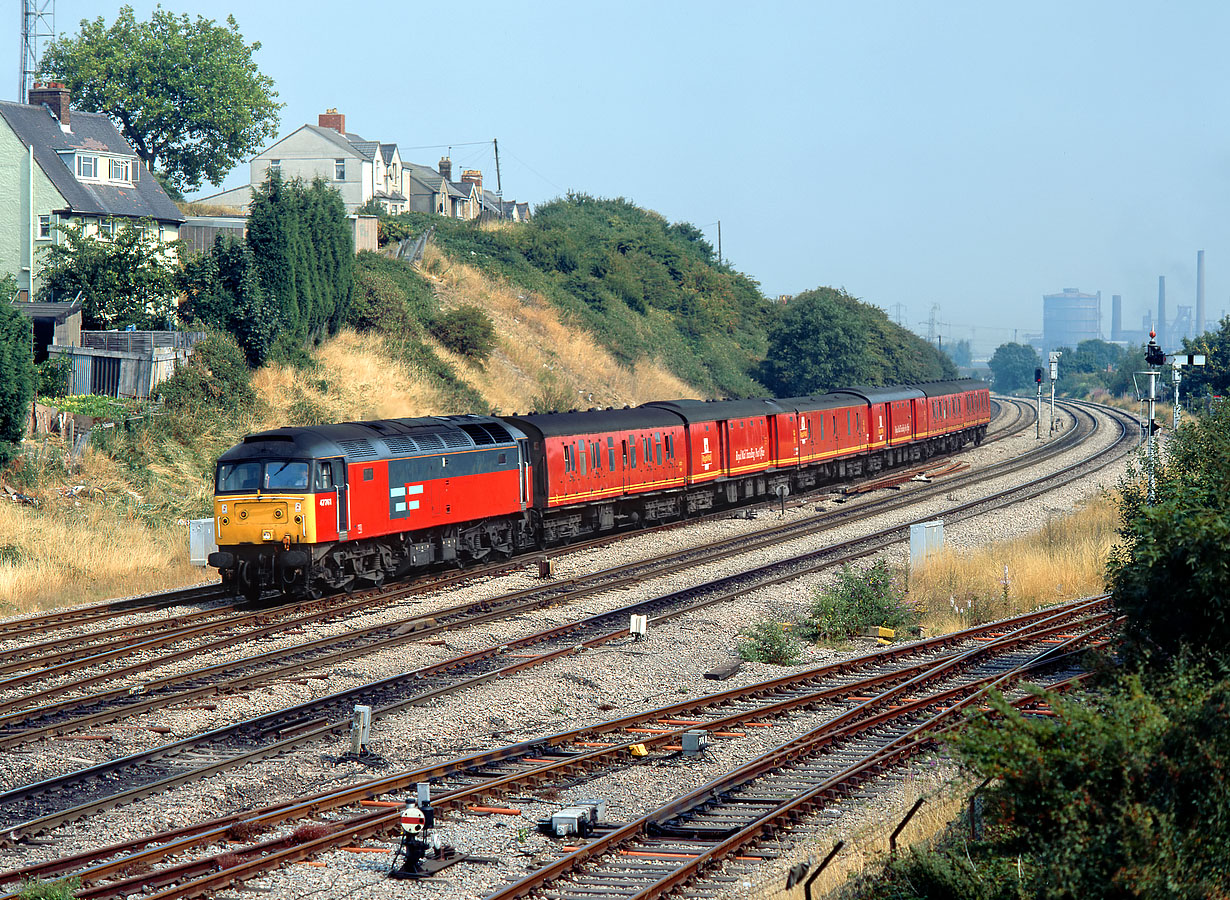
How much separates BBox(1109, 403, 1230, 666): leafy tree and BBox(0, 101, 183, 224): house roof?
44.6 meters

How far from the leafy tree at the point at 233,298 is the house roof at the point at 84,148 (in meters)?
7.00

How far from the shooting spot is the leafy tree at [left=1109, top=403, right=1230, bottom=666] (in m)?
10.2

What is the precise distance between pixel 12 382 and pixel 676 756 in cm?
2227

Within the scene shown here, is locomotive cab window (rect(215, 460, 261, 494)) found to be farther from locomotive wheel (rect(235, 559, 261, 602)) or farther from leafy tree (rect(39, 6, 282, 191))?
leafy tree (rect(39, 6, 282, 191))

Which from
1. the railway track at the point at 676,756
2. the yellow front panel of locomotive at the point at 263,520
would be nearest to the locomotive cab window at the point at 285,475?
the yellow front panel of locomotive at the point at 263,520

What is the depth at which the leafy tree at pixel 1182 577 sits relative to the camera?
10.2 meters

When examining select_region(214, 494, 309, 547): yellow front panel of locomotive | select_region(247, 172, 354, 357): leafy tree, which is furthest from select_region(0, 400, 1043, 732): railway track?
select_region(247, 172, 354, 357): leafy tree

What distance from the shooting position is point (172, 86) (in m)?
71.2

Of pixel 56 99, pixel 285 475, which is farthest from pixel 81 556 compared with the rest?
pixel 56 99

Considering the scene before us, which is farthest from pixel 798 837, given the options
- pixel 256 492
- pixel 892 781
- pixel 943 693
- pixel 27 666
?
pixel 256 492

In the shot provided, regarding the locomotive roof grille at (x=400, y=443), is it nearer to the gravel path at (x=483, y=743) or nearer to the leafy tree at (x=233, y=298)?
the gravel path at (x=483, y=743)

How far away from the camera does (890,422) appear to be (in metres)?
48.8

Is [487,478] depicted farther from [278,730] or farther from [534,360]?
[534,360]

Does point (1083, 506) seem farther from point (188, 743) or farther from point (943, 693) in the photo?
point (188, 743)
